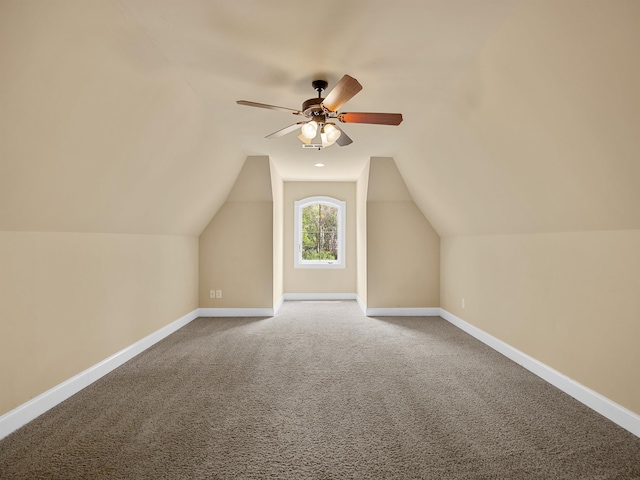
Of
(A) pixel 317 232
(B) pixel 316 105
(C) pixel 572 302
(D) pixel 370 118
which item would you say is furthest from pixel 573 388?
(A) pixel 317 232

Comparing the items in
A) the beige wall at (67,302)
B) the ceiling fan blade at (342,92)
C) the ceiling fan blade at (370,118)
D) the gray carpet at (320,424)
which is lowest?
the gray carpet at (320,424)

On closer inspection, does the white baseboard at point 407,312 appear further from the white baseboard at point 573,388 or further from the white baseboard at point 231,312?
the white baseboard at point 231,312

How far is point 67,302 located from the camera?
8.95 ft

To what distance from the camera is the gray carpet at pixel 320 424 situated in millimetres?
1873

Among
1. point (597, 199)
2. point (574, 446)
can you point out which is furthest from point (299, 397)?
point (597, 199)

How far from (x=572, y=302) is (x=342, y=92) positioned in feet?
7.96

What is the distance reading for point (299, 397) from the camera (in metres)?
2.72

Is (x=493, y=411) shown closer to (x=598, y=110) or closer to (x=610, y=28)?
(x=598, y=110)

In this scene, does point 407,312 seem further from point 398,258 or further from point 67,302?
point 67,302

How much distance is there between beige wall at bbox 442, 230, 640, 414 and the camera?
2.29 m

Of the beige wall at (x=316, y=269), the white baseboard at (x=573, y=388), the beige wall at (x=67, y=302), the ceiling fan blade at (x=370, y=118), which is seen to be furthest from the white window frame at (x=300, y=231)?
the ceiling fan blade at (x=370, y=118)

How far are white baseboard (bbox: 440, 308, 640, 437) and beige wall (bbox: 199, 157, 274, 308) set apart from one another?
3.26 metres

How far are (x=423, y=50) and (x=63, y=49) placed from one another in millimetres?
2190

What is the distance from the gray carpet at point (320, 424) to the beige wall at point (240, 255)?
5.97 feet
